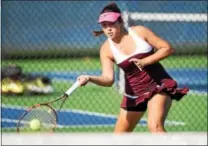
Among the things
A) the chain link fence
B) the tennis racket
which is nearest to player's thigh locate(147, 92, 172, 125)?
the tennis racket

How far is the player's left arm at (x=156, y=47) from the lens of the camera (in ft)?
19.0

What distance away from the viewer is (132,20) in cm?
1016

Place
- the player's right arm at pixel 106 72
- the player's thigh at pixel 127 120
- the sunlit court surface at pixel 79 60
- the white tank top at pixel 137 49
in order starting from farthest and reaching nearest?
the sunlit court surface at pixel 79 60
the player's thigh at pixel 127 120
the white tank top at pixel 137 49
the player's right arm at pixel 106 72

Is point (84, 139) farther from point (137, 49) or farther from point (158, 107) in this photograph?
point (137, 49)

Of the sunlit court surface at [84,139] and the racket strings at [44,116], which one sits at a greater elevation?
the sunlit court surface at [84,139]

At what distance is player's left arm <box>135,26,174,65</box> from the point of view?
5.79 metres

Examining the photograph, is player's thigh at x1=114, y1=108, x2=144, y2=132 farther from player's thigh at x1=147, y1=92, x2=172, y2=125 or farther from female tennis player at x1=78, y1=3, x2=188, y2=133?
player's thigh at x1=147, y1=92, x2=172, y2=125

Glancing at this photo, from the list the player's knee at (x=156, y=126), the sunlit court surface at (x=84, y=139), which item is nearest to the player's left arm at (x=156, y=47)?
the player's knee at (x=156, y=126)

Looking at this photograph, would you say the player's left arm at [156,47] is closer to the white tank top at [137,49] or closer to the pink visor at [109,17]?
the white tank top at [137,49]

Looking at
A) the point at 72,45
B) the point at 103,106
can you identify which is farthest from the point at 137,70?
the point at 72,45

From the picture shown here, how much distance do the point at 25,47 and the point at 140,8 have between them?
2.20 m

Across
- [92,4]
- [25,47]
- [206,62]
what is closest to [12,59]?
[25,47]

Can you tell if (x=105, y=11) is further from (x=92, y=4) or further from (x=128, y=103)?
(x=92, y=4)

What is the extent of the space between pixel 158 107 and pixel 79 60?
9.66 m
